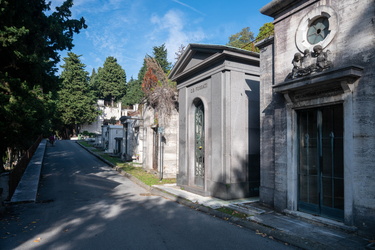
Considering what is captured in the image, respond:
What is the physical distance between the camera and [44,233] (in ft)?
19.1

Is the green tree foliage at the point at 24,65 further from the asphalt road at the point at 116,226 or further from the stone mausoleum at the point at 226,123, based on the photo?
the stone mausoleum at the point at 226,123

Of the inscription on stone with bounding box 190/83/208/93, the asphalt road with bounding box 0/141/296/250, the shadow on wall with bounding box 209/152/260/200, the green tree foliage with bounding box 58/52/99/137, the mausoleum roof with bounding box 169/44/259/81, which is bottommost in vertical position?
the asphalt road with bounding box 0/141/296/250

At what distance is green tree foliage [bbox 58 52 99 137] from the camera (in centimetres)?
5019

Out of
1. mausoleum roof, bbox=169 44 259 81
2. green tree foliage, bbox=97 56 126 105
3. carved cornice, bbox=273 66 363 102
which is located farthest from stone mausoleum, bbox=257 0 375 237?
green tree foliage, bbox=97 56 126 105

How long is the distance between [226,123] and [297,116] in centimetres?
260

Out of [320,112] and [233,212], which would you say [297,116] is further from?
[233,212]

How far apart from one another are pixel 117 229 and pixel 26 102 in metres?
5.57

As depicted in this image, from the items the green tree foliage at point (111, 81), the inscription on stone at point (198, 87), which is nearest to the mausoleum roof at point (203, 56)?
the inscription on stone at point (198, 87)

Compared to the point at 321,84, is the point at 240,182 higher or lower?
lower

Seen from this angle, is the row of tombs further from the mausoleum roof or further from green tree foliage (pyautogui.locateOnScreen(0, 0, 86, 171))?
green tree foliage (pyautogui.locateOnScreen(0, 0, 86, 171))

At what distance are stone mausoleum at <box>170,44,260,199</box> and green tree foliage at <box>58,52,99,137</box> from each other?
45443 millimetres

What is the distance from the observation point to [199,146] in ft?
34.9

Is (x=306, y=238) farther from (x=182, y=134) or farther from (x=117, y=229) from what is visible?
(x=182, y=134)

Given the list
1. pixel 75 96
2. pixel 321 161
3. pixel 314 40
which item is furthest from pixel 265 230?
pixel 75 96
